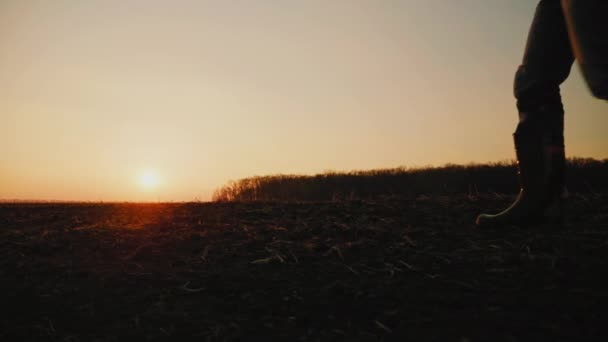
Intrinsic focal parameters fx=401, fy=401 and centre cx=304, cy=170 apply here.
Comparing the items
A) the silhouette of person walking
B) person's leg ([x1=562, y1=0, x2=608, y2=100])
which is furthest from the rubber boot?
person's leg ([x1=562, y1=0, x2=608, y2=100])

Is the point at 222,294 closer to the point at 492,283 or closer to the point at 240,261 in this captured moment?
the point at 240,261

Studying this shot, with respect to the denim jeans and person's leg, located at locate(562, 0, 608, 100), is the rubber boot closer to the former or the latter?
the denim jeans

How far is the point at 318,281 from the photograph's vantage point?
1605 mm

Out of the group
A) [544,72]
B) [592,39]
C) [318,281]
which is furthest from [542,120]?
[318,281]

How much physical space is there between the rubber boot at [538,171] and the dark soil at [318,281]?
0.28 feet

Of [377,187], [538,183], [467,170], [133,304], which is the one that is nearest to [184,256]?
[133,304]

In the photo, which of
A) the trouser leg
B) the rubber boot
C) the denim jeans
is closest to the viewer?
the denim jeans

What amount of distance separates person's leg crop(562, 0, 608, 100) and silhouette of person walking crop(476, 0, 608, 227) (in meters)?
0.39

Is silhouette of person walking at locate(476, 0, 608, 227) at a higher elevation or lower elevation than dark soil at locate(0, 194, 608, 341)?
higher

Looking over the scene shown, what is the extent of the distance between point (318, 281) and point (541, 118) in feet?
4.58

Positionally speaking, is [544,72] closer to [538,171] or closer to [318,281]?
[538,171]

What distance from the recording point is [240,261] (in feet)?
6.35

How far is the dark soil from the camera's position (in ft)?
3.97

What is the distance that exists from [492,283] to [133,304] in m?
1.33
